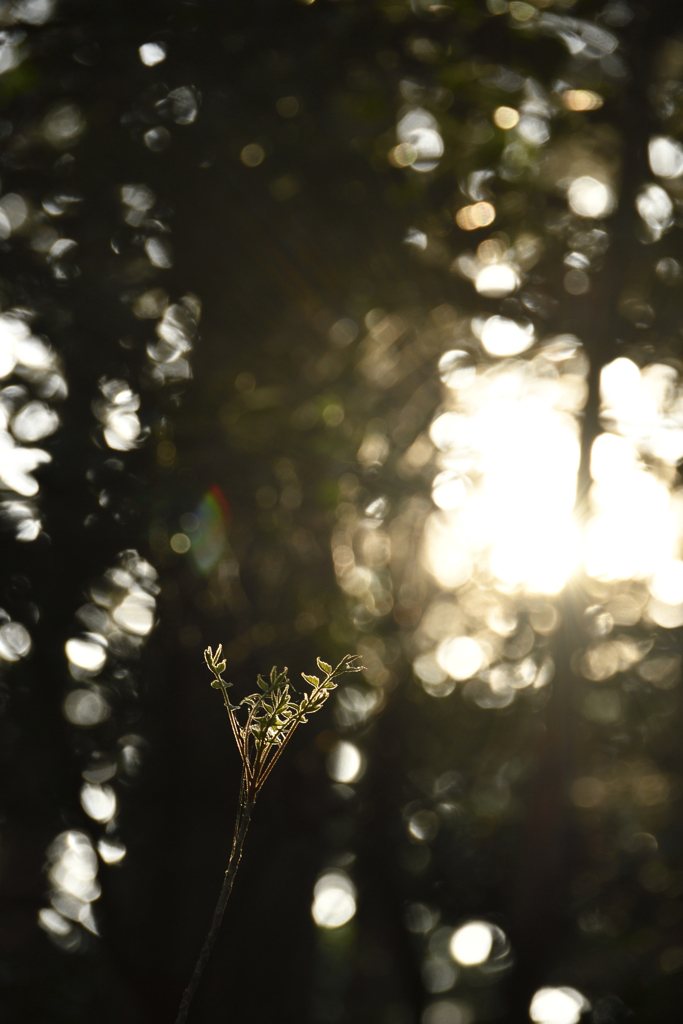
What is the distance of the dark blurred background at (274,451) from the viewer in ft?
13.6

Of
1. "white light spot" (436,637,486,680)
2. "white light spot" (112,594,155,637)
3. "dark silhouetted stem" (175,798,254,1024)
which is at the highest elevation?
"dark silhouetted stem" (175,798,254,1024)

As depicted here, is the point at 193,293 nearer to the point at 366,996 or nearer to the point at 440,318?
the point at 440,318

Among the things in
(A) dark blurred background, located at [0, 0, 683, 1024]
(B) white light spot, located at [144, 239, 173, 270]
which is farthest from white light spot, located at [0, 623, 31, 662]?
(B) white light spot, located at [144, 239, 173, 270]

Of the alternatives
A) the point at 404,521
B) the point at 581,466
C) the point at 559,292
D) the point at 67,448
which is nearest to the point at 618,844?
the point at 404,521

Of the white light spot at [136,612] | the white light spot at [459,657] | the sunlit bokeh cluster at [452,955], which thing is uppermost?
the white light spot at [136,612]

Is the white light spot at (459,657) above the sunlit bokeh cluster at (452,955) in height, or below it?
above

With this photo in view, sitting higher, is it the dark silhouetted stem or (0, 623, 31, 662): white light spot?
the dark silhouetted stem

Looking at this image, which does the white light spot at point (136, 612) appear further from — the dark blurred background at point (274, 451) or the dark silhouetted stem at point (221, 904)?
the dark silhouetted stem at point (221, 904)

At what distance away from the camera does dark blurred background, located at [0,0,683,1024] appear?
4133 mm

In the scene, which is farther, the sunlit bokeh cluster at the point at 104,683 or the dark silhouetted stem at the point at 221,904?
the sunlit bokeh cluster at the point at 104,683

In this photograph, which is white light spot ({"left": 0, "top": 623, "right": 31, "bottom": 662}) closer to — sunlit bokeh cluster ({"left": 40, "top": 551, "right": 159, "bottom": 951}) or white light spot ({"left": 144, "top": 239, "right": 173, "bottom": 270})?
sunlit bokeh cluster ({"left": 40, "top": 551, "right": 159, "bottom": 951})

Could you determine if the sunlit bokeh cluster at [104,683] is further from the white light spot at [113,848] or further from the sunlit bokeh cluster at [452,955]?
the sunlit bokeh cluster at [452,955]

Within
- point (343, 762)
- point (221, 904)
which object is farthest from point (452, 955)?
point (221, 904)

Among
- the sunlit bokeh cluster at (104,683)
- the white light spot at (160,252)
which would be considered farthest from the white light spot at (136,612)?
the white light spot at (160,252)
